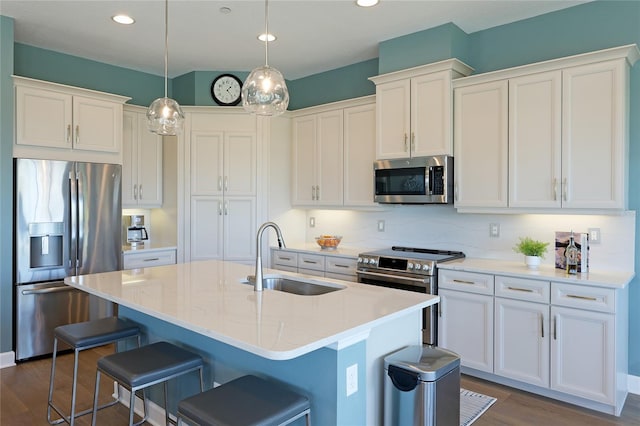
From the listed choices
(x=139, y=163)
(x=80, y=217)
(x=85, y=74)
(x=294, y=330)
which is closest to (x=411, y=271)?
(x=294, y=330)

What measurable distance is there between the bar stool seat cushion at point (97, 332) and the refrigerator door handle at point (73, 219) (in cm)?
154

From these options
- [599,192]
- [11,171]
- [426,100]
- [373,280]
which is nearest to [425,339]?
[373,280]

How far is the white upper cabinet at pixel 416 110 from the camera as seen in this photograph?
3693 millimetres

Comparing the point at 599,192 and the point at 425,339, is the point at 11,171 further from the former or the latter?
the point at 599,192

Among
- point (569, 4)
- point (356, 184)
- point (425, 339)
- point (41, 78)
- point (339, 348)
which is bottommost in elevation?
point (425, 339)

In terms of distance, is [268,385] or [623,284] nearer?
[268,385]

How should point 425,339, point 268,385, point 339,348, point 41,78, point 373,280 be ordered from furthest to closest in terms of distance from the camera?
point 41,78
point 373,280
point 425,339
point 268,385
point 339,348

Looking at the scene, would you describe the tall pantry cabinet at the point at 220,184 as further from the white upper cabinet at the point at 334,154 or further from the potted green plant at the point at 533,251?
the potted green plant at the point at 533,251

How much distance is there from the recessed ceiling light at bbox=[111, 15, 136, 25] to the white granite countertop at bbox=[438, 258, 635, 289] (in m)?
3.27

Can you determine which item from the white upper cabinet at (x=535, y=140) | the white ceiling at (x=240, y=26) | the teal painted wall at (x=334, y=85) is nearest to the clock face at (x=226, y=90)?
the white ceiling at (x=240, y=26)

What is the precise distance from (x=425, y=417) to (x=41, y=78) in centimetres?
466

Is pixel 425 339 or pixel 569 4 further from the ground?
pixel 569 4

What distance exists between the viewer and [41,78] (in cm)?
443

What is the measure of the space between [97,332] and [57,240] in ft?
5.87
